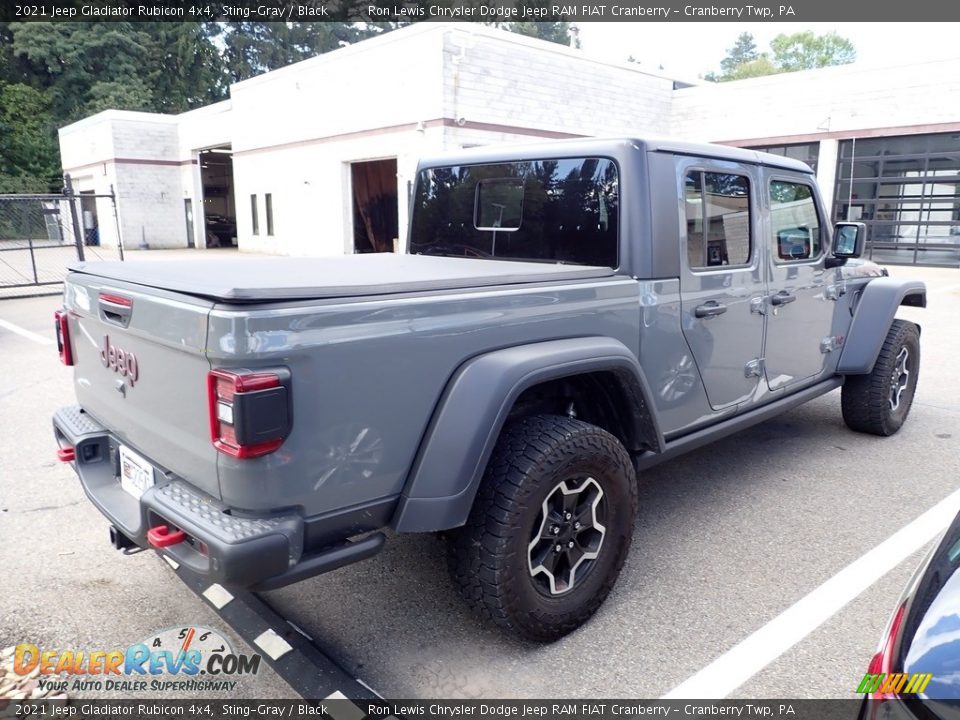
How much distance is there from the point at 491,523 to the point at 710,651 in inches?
39.9

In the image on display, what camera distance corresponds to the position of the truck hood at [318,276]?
2115mm

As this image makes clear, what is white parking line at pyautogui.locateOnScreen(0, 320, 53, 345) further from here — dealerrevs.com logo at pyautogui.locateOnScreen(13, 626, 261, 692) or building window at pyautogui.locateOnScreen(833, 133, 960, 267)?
building window at pyautogui.locateOnScreen(833, 133, 960, 267)

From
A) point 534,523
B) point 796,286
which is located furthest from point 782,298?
point 534,523

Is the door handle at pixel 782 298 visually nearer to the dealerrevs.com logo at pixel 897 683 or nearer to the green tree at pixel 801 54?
the dealerrevs.com logo at pixel 897 683

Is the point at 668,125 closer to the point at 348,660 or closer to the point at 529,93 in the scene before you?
the point at 529,93

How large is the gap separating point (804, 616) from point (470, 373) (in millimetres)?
1768

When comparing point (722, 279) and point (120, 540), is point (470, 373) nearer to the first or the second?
point (120, 540)

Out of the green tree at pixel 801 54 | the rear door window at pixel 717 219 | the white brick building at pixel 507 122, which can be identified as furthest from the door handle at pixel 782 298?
the green tree at pixel 801 54

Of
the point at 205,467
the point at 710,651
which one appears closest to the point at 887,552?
the point at 710,651

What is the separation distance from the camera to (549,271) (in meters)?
2.92

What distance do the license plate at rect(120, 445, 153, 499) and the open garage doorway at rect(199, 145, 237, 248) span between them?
2866cm

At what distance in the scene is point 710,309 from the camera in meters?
3.41

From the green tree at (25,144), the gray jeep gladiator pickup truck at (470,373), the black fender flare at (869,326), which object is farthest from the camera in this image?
the green tree at (25,144)

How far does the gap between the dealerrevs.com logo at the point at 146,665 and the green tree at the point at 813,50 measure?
83.1m
